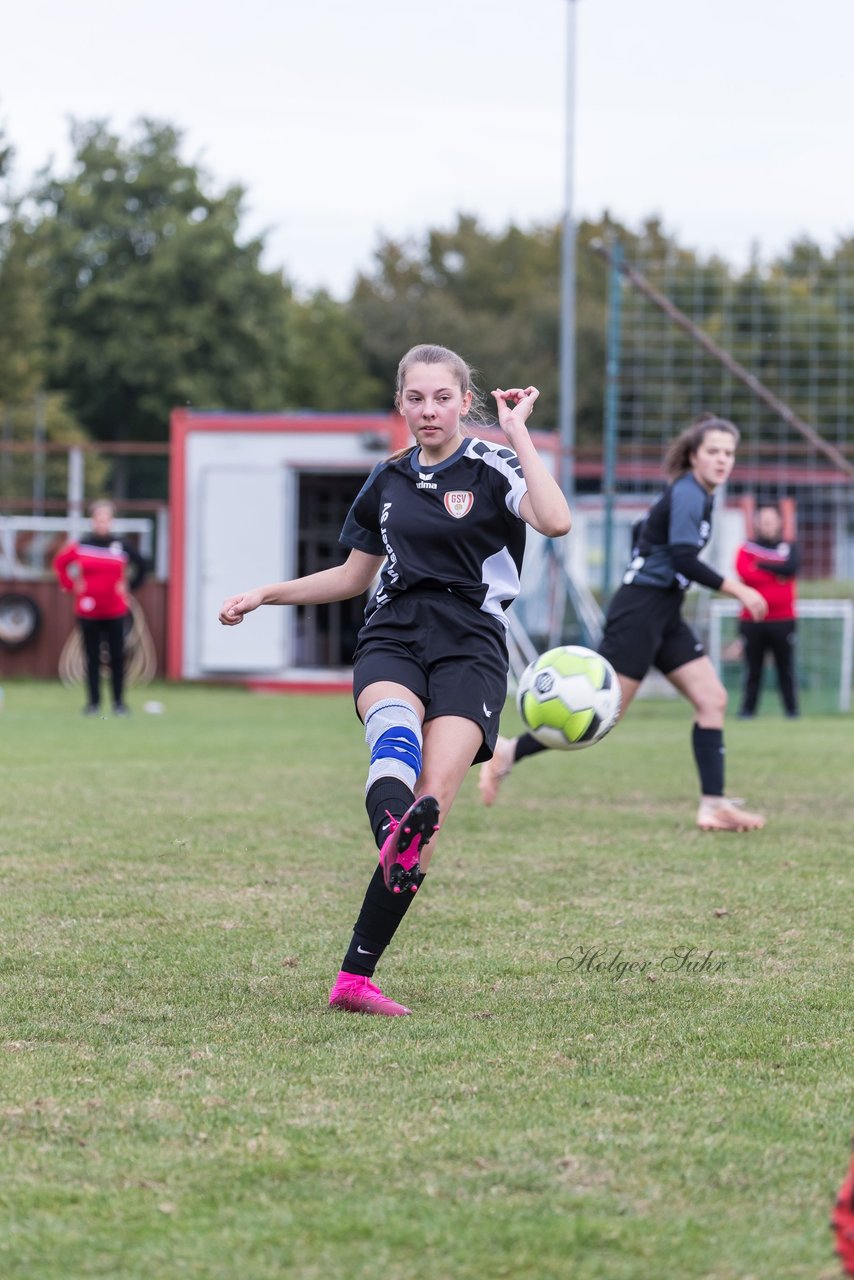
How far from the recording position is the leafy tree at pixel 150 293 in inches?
2061

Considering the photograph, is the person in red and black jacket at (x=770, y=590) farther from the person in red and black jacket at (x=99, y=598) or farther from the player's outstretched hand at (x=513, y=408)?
the player's outstretched hand at (x=513, y=408)

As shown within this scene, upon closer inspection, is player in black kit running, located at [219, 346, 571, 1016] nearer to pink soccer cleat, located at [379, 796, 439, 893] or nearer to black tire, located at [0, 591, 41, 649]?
pink soccer cleat, located at [379, 796, 439, 893]

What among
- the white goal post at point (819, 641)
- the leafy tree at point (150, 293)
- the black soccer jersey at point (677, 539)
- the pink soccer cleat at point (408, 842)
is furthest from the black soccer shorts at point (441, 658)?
the leafy tree at point (150, 293)

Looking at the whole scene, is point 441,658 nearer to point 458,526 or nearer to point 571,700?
point 458,526

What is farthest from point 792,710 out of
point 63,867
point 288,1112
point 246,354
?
point 246,354

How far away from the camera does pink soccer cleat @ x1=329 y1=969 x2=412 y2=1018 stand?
4605 mm

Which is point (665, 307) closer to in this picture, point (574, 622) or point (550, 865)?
point (574, 622)

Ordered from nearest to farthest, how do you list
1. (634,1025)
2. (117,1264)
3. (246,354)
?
1. (117,1264)
2. (634,1025)
3. (246,354)

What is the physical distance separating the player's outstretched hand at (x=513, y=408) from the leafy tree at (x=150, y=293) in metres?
47.3

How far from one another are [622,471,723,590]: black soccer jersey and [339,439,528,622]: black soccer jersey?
11.3 ft

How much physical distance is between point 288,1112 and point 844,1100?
1.26m

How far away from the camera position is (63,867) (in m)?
7.16

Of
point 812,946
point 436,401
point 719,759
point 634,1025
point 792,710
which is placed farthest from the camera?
point 792,710

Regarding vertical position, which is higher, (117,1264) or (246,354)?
(246,354)
